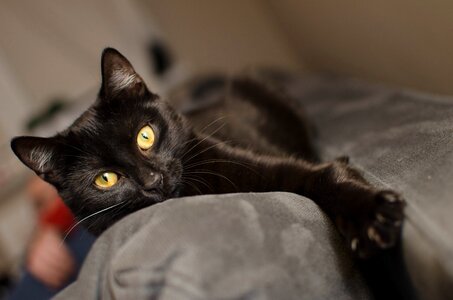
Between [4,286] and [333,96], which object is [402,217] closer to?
[333,96]

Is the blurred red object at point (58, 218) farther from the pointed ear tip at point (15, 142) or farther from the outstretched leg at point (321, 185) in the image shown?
the outstretched leg at point (321, 185)

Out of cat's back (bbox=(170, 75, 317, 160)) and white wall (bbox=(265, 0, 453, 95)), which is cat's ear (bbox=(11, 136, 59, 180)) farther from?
white wall (bbox=(265, 0, 453, 95))

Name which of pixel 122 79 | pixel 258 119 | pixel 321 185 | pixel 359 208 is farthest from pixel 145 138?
pixel 258 119

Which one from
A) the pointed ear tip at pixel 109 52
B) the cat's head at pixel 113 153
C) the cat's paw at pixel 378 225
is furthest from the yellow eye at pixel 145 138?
the cat's paw at pixel 378 225

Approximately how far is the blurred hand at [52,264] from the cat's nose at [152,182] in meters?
0.86

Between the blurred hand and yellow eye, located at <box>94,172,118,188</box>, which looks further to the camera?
the blurred hand

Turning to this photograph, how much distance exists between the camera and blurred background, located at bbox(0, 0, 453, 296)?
9.92 feet

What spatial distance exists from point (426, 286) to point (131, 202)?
678mm

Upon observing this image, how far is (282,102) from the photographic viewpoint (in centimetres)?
191

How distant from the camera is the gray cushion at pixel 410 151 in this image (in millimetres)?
678

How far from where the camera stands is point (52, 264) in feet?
5.48

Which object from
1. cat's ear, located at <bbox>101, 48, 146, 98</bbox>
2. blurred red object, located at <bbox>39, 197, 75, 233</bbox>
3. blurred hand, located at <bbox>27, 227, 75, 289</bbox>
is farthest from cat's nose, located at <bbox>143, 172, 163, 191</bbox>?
blurred red object, located at <bbox>39, 197, 75, 233</bbox>

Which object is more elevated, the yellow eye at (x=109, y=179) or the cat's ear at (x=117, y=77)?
the cat's ear at (x=117, y=77)

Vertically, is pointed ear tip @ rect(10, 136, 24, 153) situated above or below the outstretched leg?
above
